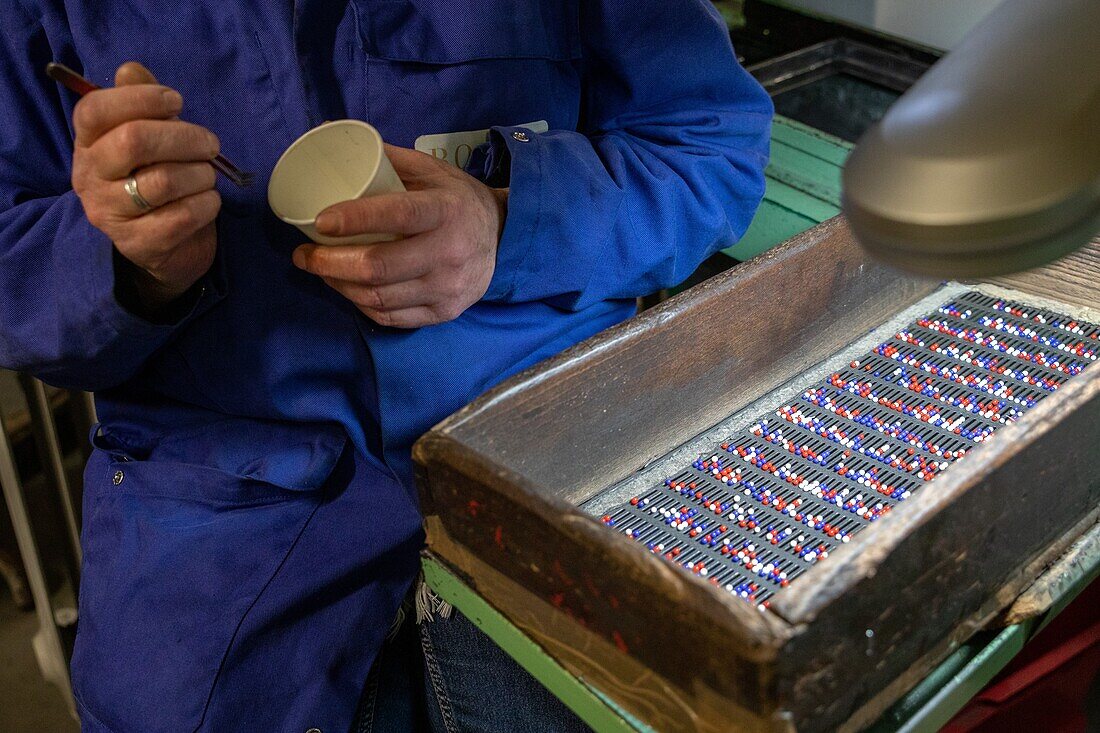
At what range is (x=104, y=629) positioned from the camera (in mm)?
1263

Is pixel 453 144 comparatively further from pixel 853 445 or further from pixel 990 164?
pixel 990 164

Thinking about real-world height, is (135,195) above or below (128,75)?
below

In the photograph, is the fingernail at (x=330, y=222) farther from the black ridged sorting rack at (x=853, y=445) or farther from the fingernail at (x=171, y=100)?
the black ridged sorting rack at (x=853, y=445)

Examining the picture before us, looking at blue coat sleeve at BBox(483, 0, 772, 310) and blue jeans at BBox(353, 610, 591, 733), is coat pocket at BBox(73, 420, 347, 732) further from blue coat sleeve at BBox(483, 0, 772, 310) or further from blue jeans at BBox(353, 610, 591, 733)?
blue coat sleeve at BBox(483, 0, 772, 310)

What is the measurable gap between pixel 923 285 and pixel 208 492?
1101mm

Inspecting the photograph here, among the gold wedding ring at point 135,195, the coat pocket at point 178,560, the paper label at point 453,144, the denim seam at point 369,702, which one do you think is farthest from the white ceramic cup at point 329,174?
the denim seam at point 369,702

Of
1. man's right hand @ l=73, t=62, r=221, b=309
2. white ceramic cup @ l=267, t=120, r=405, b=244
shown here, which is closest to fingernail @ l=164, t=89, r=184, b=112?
man's right hand @ l=73, t=62, r=221, b=309

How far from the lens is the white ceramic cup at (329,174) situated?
101 cm

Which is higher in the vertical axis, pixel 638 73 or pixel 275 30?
pixel 275 30

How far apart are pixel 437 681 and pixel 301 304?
0.52m

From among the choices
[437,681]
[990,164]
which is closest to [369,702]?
[437,681]

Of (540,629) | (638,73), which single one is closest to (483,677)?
(540,629)

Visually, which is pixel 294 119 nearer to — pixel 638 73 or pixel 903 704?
pixel 638 73

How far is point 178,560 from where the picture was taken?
126 cm
